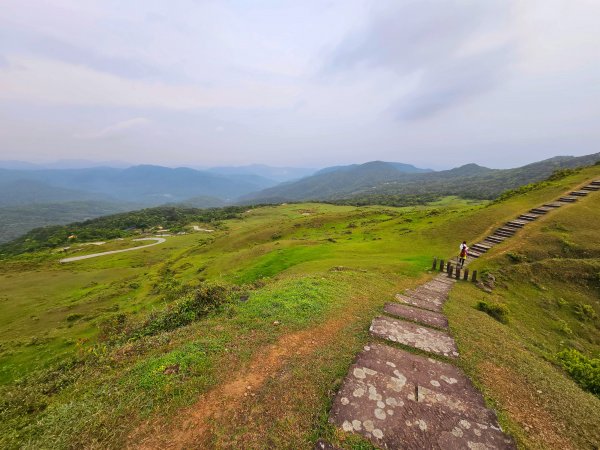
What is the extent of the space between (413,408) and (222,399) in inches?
185

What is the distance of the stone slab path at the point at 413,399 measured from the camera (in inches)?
226

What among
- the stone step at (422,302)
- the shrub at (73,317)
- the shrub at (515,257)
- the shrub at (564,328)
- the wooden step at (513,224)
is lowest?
the shrub at (73,317)

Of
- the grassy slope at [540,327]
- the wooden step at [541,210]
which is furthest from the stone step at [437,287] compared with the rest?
the wooden step at [541,210]

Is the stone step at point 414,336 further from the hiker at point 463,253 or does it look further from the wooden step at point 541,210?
the wooden step at point 541,210

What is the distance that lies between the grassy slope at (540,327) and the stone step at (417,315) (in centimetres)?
59

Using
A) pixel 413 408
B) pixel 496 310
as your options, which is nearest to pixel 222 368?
pixel 413 408

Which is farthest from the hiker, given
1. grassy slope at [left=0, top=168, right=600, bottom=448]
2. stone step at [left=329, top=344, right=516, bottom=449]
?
stone step at [left=329, top=344, right=516, bottom=449]

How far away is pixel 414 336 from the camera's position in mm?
9953

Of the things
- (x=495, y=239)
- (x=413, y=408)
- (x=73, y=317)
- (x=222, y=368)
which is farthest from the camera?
(x=73, y=317)

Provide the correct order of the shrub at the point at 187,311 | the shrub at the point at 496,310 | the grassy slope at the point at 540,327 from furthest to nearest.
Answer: the shrub at the point at 496,310
the shrub at the point at 187,311
the grassy slope at the point at 540,327

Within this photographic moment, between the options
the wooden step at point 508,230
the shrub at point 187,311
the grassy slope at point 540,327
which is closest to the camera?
the grassy slope at point 540,327

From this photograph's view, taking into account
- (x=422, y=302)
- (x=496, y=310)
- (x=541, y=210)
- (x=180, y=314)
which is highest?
(x=541, y=210)

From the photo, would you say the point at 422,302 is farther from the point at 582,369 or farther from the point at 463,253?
the point at 463,253

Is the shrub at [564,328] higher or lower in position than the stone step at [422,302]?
lower
